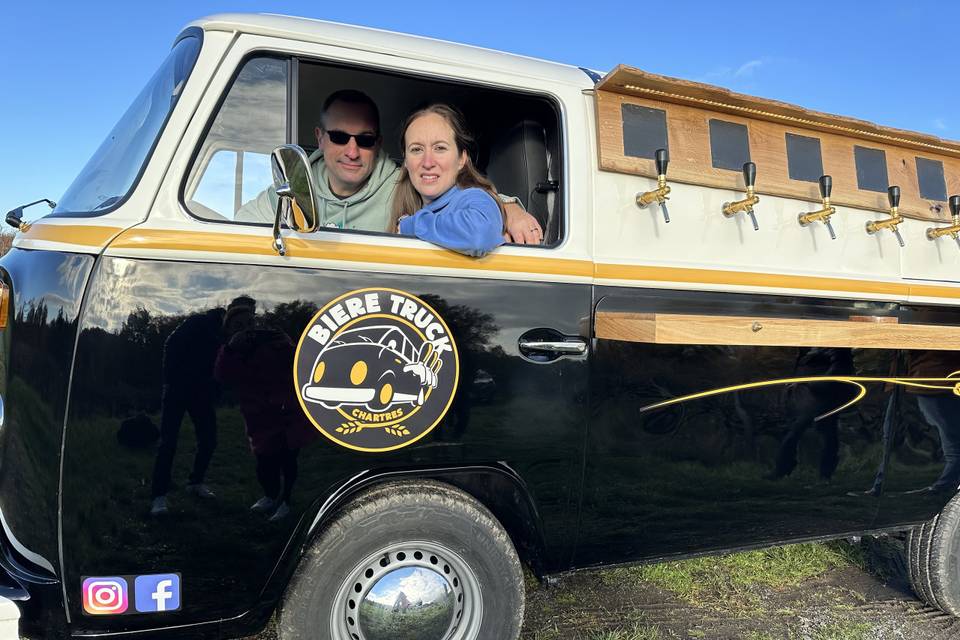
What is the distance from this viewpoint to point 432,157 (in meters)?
2.81

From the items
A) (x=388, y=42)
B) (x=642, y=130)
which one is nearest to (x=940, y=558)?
(x=642, y=130)

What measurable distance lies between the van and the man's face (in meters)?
0.06

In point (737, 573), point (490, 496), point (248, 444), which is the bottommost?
point (737, 573)

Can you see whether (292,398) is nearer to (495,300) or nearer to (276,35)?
(495,300)

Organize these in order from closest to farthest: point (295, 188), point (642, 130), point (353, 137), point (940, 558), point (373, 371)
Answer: point (295, 188) < point (373, 371) < point (642, 130) < point (353, 137) < point (940, 558)

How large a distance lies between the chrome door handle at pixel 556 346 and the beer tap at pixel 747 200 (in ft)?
2.98

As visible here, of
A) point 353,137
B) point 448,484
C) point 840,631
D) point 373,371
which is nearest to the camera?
point 373,371

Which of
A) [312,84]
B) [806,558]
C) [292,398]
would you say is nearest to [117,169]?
[292,398]

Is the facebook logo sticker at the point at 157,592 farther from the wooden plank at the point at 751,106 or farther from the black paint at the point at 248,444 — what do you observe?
the wooden plank at the point at 751,106

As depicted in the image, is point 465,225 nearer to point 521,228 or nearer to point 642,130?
point 521,228

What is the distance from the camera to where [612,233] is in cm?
260

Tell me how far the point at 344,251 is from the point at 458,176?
0.84 meters

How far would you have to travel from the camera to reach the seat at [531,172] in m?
2.85

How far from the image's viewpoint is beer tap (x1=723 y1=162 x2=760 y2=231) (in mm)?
2736
